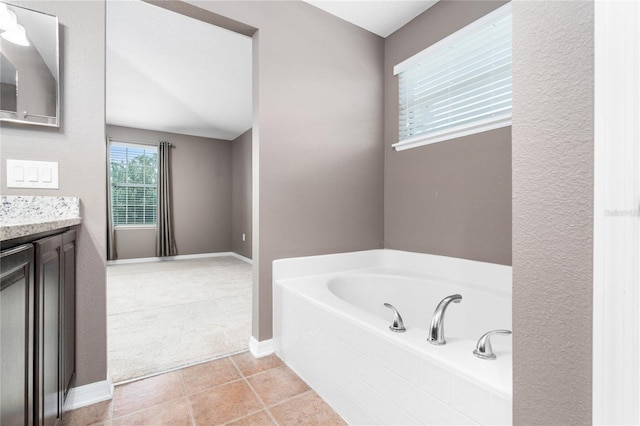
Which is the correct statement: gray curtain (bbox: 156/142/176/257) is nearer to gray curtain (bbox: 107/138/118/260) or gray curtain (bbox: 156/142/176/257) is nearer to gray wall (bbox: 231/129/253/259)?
gray curtain (bbox: 107/138/118/260)

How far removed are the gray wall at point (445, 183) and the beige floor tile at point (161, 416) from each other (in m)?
1.81

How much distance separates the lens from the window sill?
1761mm

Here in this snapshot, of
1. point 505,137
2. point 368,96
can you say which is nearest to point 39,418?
point 505,137

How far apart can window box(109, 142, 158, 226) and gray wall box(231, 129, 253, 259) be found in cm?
145

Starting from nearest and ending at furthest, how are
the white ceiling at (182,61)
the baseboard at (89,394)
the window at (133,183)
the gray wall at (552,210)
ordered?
the gray wall at (552,210) < the baseboard at (89,394) < the white ceiling at (182,61) < the window at (133,183)

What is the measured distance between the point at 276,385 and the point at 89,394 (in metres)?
0.92

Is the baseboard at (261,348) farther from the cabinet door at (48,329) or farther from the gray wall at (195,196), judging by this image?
the gray wall at (195,196)

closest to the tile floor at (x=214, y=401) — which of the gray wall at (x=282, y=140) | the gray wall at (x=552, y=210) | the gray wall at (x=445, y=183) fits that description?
the gray wall at (x=282, y=140)

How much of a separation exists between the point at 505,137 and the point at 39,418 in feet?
7.72

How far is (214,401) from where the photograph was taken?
58.7 inches

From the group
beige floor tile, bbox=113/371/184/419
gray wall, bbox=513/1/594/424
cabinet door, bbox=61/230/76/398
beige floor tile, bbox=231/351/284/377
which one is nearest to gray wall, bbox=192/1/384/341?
beige floor tile, bbox=231/351/284/377

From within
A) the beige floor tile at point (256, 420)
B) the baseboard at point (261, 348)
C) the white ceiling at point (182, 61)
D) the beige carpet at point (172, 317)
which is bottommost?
the beige floor tile at point (256, 420)

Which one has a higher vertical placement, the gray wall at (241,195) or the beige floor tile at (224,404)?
the gray wall at (241,195)

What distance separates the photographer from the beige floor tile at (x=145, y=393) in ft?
4.76
